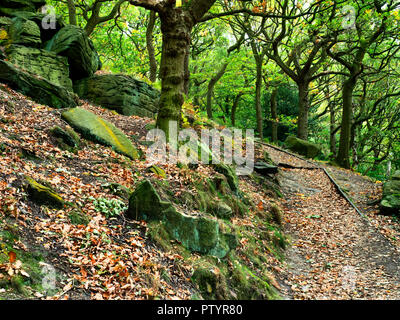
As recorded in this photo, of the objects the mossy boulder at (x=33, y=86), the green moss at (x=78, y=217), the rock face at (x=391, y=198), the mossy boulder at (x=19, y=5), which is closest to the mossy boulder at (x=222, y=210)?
the green moss at (x=78, y=217)

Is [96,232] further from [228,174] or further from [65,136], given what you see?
[228,174]

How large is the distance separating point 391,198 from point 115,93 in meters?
11.0

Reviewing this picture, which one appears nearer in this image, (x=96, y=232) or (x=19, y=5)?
(x=96, y=232)

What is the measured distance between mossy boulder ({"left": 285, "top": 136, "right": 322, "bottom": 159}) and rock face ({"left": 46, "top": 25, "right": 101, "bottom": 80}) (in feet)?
44.3

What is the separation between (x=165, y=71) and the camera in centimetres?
800

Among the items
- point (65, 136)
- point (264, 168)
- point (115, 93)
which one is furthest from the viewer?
point (264, 168)

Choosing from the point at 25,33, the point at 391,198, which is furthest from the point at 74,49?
the point at 391,198

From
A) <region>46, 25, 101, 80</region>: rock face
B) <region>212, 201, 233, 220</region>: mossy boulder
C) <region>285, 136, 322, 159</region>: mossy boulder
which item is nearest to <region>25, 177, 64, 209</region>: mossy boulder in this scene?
<region>212, 201, 233, 220</region>: mossy boulder

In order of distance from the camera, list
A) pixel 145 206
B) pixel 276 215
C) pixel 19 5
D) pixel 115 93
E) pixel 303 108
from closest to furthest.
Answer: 1. pixel 145 206
2. pixel 276 215
3. pixel 115 93
4. pixel 19 5
5. pixel 303 108

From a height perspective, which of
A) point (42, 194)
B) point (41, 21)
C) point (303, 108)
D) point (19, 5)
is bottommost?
point (42, 194)

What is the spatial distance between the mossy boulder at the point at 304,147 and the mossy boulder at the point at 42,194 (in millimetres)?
17672

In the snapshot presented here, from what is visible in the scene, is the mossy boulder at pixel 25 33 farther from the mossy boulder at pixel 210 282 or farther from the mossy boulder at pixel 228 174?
the mossy boulder at pixel 210 282

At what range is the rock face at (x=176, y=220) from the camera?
5164 mm

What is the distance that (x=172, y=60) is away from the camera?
785 cm
